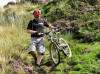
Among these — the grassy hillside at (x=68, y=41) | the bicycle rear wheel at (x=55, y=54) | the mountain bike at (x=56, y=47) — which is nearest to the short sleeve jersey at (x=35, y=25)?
the mountain bike at (x=56, y=47)

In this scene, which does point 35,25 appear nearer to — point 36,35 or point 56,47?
point 36,35

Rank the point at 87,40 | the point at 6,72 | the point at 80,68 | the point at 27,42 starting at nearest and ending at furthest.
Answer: the point at 6,72 → the point at 80,68 → the point at 27,42 → the point at 87,40

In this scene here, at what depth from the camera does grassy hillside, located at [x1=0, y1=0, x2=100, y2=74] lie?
591cm

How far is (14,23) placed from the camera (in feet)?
29.9

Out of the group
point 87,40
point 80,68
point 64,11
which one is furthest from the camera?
point 64,11

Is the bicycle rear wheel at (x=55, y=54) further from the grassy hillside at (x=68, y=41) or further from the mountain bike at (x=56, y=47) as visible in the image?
the grassy hillside at (x=68, y=41)

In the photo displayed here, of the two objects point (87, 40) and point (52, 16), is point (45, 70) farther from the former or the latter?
point (52, 16)

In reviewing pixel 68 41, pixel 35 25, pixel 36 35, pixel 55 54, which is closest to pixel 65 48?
pixel 55 54

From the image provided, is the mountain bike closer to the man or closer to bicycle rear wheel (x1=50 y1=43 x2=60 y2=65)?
bicycle rear wheel (x1=50 y1=43 x2=60 y2=65)

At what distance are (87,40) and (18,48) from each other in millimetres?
3173

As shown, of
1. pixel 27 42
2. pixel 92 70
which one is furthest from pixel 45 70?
pixel 27 42

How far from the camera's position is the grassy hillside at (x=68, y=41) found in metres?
5.91

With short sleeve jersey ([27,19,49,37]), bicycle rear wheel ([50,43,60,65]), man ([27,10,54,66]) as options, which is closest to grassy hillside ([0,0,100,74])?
bicycle rear wheel ([50,43,60,65])

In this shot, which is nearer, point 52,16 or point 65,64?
point 65,64
